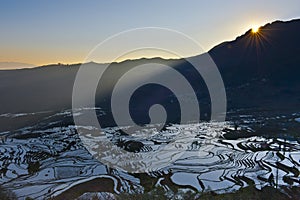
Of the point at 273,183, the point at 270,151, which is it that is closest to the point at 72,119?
the point at 270,151

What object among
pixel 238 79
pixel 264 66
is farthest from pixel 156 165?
pixel 264 66

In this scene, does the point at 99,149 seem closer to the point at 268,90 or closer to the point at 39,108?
the point at 39,108

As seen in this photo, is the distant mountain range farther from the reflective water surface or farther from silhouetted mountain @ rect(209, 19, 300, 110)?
the reflective water surface

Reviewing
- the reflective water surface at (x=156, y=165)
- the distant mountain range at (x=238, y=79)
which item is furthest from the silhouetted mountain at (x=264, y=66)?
the reflective water surface at (x=156, y=165)

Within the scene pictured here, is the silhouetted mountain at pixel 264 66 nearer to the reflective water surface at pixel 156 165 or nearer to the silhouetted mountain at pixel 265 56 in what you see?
the silhouetted mountain at pixel 265 56

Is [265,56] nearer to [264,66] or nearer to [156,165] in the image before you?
[264,66]

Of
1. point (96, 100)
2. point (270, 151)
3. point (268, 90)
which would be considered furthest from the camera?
point (96, 100)

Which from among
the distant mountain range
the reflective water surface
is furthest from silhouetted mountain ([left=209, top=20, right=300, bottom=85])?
the reflective water surface

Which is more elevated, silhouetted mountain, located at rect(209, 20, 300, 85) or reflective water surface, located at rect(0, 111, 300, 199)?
silhouetted mountain, located at rect(209, 20, 300, 85)
